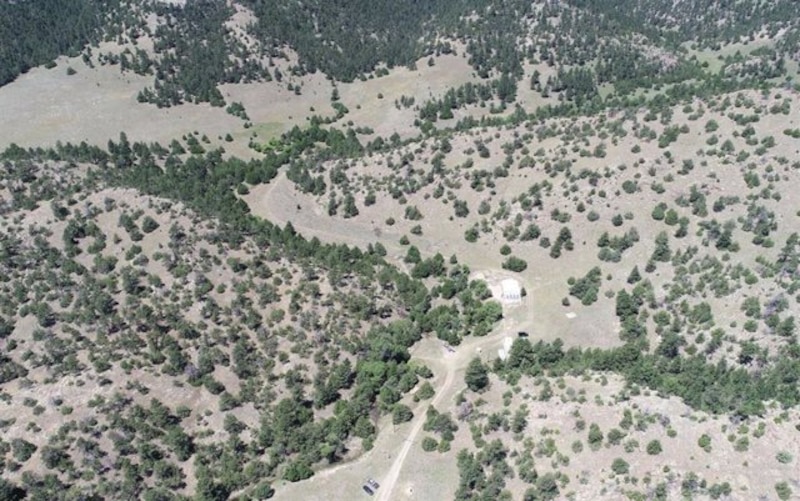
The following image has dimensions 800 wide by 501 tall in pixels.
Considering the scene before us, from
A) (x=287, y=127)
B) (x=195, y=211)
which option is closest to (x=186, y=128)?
(x=287, y=127)

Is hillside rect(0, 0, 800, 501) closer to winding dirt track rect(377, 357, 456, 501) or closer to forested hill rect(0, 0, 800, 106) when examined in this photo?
winding dirt track rect(377, 357, 456, 501)

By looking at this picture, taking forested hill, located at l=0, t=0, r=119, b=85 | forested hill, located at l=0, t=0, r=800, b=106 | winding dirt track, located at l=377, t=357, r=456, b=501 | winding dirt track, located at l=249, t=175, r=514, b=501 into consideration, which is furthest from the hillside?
forested hill, located at l=0, t=0, r=800, b=106

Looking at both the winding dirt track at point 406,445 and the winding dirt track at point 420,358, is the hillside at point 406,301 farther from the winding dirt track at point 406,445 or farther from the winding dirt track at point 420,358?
the winding dirt track at point 420,358

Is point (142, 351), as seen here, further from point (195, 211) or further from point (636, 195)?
point (636, 195)

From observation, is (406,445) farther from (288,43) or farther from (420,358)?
(288,43)

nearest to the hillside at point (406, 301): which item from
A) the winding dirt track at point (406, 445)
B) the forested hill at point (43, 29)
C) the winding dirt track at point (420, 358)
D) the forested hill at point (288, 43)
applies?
the winding dirt track at point (406, 445)

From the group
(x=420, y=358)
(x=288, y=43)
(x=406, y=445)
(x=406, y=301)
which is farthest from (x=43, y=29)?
(x=406, y=445)

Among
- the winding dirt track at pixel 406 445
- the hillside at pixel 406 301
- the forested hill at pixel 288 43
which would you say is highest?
the forested hill at pixel 288 43
